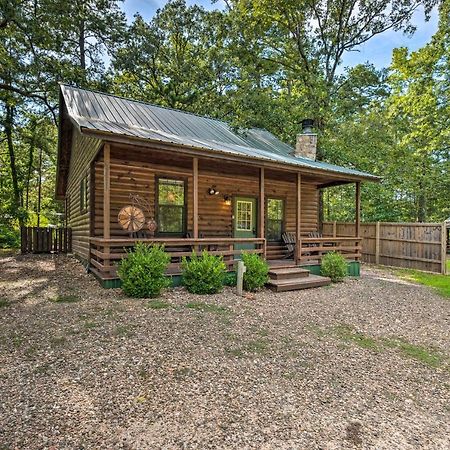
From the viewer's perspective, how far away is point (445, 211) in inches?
896

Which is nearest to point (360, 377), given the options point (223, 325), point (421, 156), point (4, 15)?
point (223, 325)

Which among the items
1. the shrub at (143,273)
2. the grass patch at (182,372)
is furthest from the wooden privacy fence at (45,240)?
the grass patch at (182,372)

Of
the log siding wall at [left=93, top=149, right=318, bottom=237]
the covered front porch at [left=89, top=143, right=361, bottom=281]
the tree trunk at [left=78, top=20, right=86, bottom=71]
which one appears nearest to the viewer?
the covered front porch at [left=89, top=143, right=361, bottom=281]

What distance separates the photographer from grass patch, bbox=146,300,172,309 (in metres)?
5.30

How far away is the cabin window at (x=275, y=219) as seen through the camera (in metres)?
11.2

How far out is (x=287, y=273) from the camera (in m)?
8.04

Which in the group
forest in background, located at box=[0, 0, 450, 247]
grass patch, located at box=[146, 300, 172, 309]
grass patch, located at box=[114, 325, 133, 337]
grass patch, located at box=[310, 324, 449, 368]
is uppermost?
forest in background, located at box=[0, 0, 450, 247]

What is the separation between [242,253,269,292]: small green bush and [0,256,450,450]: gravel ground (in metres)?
1.15

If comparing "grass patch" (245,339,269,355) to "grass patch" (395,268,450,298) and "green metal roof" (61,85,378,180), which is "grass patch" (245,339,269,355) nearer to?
"green metal roof" (61,85,378,180)

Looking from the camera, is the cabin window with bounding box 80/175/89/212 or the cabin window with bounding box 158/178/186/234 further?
the cabin window with bounding box 80/175/89/212

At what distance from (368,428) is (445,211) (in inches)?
985

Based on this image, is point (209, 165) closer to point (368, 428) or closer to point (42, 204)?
point (368, 428)

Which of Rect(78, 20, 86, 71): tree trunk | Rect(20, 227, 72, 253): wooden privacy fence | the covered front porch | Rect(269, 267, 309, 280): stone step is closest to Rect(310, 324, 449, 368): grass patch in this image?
Rect(269, 267, 309, 280): stone step

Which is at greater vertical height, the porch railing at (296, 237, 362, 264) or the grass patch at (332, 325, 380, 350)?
the porch railing at (296, 237, 362, 264)
